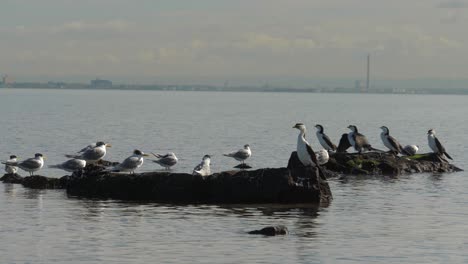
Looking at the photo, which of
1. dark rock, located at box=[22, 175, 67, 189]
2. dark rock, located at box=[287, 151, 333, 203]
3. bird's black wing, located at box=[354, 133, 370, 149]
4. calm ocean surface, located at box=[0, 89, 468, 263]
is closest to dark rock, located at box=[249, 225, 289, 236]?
calm ocean surface, located at box=[0, 89, 468, 263]

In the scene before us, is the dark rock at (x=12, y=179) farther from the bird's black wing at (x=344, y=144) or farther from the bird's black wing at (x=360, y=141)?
the bird's black wing at (x=344, y=144)

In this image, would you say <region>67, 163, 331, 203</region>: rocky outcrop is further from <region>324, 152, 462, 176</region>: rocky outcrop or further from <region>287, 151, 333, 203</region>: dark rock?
<region>324, 152, 462, 176</region>: rocky outcrop

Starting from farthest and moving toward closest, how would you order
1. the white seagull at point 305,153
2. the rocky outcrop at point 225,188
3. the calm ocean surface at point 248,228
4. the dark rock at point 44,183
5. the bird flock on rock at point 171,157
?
1. the dark rock at point 44,183
2. the bird flock on rock at point 171,157
3. the white seagull at point 305,153
4. the rocky outcrop at point 225,188
5. the calm ocean surface at point 248,228

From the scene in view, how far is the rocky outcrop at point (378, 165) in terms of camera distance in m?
41.8

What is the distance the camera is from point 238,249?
22.2 metres

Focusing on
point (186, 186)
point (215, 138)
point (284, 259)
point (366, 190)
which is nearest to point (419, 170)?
point (366, 190)

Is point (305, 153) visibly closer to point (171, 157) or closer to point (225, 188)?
point (225, 188)

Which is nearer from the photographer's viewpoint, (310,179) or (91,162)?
(310,179)

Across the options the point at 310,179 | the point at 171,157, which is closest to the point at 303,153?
the point at 310,179

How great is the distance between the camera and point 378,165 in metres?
42.2

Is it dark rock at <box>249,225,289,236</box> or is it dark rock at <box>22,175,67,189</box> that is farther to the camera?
dark rock at <box>22,175,67,189</box>

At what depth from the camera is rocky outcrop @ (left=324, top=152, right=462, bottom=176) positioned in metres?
41.8

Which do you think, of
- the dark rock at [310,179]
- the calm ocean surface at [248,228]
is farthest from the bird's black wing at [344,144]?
the dark rock at [310,179]

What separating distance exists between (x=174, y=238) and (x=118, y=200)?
775 centimetres
